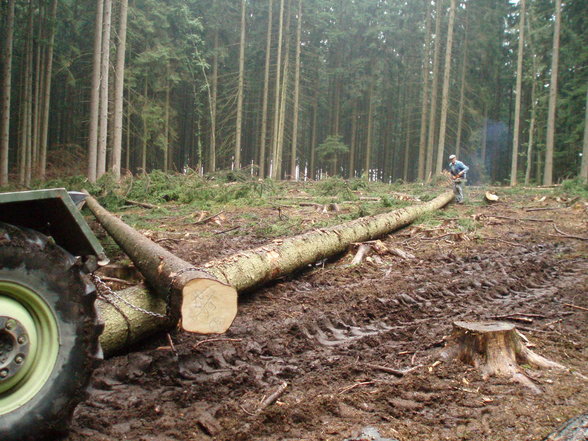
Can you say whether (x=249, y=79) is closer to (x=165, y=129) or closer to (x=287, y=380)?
(x=165, y=129)

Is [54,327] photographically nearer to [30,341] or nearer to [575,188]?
[30,341]

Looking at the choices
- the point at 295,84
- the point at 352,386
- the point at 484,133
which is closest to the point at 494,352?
the point at 352,386

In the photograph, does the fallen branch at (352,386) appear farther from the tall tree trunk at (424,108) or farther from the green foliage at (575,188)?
the tall tree trunk at (424,108)

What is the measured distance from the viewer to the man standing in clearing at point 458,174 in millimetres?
14742

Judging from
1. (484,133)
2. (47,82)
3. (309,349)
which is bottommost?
(309,349)

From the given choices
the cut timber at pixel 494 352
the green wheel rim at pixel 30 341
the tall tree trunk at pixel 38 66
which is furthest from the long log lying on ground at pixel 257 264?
the tall tree trunk at pixel 38 66

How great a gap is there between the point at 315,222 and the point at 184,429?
738 centimetres

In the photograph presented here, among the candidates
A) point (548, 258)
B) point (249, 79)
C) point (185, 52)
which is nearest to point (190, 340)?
point (548, 258)

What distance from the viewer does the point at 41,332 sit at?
7.00ft

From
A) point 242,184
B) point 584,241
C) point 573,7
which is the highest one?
point 573,7

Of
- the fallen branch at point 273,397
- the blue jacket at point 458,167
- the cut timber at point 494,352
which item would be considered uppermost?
the blue jacket at point 458,167

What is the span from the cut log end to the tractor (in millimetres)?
861

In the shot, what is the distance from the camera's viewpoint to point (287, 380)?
322 centimetres

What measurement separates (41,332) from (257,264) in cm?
319
